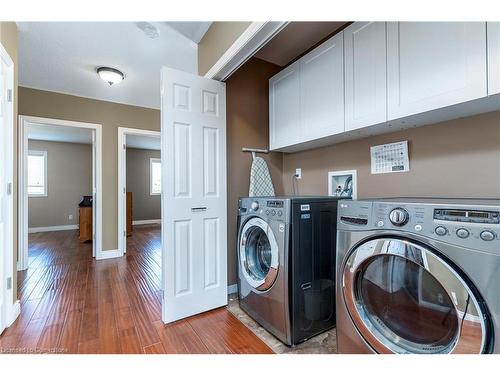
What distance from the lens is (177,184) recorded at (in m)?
1.77

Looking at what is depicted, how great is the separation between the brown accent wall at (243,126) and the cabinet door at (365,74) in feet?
3.20

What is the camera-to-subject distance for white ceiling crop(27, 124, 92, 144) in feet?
15.4

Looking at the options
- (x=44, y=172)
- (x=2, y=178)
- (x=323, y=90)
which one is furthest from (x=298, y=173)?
(x=44, y=172)

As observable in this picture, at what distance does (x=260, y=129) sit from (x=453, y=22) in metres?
1.54

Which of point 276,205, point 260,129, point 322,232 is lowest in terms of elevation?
point 322,232

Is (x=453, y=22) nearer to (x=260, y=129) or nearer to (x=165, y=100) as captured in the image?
(x=260, y=129)

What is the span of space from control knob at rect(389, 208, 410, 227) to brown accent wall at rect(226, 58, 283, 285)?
4.73 feet

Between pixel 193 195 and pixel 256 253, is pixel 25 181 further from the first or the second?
pixel 256 253

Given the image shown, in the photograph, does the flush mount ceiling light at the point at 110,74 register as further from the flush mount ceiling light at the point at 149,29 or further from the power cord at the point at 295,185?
the power cord at the point at 295,185

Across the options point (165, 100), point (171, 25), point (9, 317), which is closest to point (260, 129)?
point (165, 100)

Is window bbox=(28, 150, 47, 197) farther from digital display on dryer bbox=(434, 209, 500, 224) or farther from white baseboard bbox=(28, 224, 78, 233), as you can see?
digital display on dryer bbox=(434, 209, 500, 224)

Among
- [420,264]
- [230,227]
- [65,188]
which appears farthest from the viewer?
[65,188]

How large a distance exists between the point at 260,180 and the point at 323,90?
938 mm

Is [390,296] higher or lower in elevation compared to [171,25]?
lower
